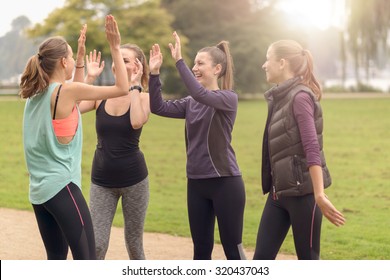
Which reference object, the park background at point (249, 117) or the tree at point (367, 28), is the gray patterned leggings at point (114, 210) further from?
the tree at point (367, 28)

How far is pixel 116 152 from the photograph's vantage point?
4973 mm

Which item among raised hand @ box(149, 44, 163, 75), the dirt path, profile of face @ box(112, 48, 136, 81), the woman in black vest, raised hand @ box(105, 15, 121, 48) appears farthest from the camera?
the dirt path

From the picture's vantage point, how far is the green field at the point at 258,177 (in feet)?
28.7

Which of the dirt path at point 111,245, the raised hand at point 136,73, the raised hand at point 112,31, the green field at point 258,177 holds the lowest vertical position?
the green field at point 258,177

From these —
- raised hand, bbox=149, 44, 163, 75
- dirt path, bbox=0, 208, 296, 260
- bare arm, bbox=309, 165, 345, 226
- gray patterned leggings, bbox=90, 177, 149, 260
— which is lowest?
dirt path, bbox=0, 208, 296, 260

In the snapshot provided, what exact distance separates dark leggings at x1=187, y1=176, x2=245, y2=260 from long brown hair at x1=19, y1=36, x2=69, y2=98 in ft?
4.14

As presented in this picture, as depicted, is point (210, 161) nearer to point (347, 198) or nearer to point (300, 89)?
point (300, 89)

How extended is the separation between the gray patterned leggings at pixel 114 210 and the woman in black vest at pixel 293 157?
3.08 feet

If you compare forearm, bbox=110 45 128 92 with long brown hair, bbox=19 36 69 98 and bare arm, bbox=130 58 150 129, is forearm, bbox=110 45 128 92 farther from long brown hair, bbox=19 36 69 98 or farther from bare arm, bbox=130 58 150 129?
bare arm, bbox=130 58 150 129

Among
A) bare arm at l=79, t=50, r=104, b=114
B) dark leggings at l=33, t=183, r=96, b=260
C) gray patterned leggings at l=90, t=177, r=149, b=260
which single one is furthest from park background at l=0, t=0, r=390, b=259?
dark leggings at l=33, t=183, r=96, b=260

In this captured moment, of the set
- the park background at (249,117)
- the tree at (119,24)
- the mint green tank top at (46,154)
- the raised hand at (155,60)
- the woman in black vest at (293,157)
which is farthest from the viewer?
the tree at (119,24)

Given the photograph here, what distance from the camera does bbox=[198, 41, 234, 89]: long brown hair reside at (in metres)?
4.95

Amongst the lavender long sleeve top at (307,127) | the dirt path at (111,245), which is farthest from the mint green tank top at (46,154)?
the dirt path at (111,245)

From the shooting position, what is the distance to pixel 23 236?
7.83 m
